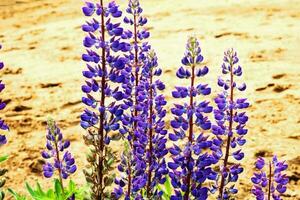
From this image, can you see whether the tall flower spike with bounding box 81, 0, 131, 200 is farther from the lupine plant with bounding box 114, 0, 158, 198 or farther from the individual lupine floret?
the individual lupine floret

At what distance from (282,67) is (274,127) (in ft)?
6.04

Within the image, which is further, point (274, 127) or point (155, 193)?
point (274, 127)

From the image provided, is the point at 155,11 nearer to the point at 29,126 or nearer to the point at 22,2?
the point at 22,2

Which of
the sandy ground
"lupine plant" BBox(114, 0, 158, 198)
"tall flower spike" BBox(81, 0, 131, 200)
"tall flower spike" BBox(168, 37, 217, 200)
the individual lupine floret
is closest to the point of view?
"tall flower spike" BBox(168, 37, 217, 200)

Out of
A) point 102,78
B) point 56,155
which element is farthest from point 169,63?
point 102,78

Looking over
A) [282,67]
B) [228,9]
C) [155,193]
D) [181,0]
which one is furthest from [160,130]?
[181,0]

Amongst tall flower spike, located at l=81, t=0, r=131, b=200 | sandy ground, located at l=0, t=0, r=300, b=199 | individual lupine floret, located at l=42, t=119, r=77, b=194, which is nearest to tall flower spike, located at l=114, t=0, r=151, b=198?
tall flower spike, located at l=81, t=0, r=131, b=200

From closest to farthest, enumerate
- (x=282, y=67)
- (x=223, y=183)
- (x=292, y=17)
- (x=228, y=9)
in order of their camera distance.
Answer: (x=223, y=183), (x=282, y=67), (x=292, y=17), (x=228, y=9)

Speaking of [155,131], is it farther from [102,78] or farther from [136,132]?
[102,78]

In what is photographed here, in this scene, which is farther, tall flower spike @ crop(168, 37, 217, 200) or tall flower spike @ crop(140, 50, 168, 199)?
tall flower spike @ crop(140, 50, 168, 199)

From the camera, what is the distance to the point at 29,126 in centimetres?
706

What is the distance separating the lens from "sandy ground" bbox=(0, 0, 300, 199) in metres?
6.16

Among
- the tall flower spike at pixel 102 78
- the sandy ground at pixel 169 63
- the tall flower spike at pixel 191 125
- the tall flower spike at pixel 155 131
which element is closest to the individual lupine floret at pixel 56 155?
the tall flower spike at pixel 102 78

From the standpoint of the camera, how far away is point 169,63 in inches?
350
